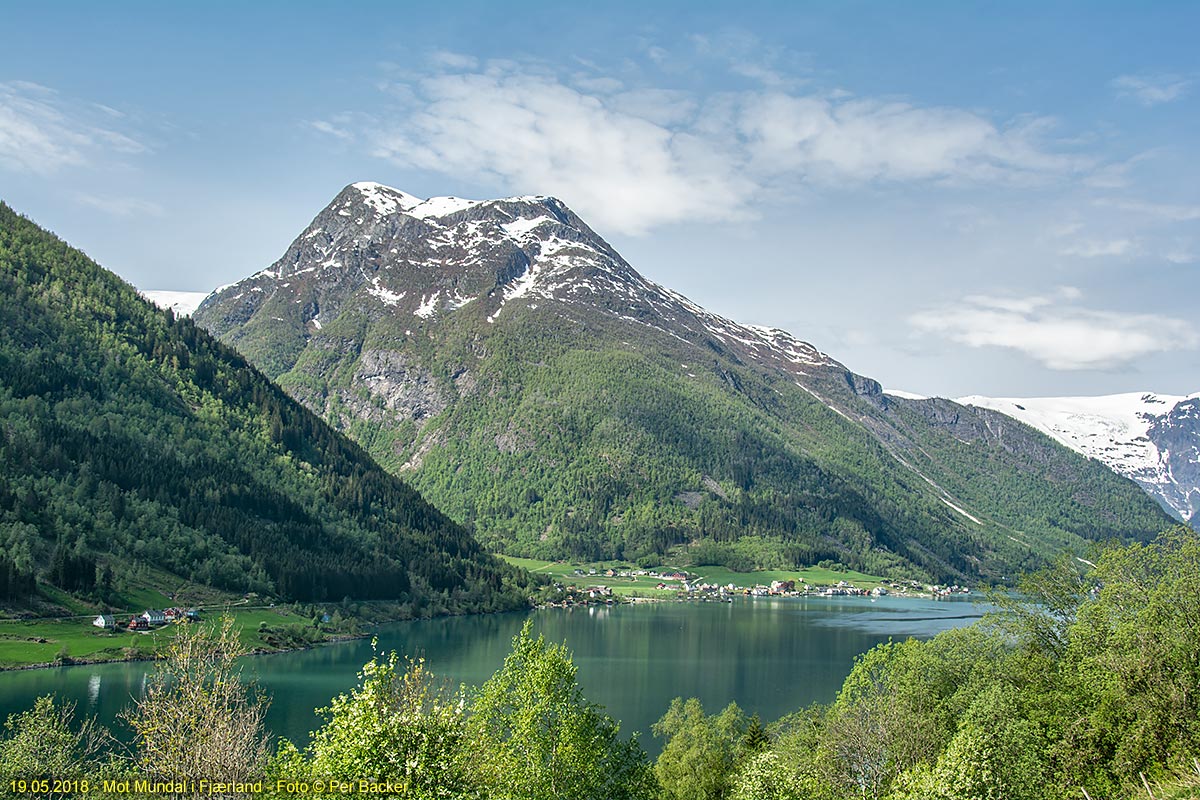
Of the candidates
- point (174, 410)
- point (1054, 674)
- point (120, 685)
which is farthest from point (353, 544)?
point (1054, 674)

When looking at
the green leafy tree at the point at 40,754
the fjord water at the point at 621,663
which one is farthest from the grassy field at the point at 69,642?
the green leafy tree at the point at 40,754

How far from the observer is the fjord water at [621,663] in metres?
81.4

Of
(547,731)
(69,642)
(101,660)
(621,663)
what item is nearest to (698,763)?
(547,731)

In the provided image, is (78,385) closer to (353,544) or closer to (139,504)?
(139,504)

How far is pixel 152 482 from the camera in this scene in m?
145

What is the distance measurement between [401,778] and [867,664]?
47.1 metres

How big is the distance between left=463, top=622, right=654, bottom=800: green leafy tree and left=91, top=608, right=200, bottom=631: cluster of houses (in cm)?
7798

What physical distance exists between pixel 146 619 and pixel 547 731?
9152 cm

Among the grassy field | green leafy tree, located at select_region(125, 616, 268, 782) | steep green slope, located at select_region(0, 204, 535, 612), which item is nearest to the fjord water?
the grassy field

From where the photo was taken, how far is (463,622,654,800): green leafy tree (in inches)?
1268

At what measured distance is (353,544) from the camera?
174125 millimetres

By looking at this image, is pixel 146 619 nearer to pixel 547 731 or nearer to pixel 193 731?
pixel 547 731

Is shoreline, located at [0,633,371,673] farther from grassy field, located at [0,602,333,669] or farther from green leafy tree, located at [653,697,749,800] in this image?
green leafy tree, located at [653,697,749,800]

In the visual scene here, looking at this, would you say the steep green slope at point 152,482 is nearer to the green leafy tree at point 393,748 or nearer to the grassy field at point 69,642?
the grassy field at point 69,642
